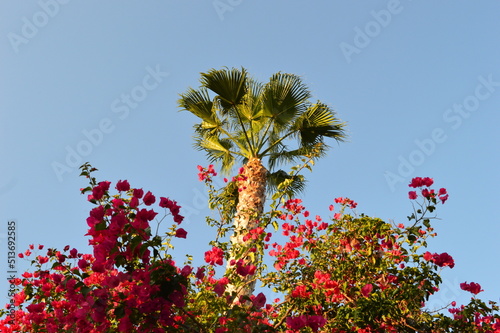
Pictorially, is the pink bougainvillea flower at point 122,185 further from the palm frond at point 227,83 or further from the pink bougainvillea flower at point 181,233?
the palm frond at point 227,83

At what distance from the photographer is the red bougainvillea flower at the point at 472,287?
4.23 meters

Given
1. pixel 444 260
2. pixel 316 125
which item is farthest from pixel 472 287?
pixel 316 125

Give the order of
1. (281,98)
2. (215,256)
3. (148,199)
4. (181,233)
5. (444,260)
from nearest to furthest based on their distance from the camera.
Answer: (148,199)
(181,233)
(444,260)
(215,256)
(281,98)

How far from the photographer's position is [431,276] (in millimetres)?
4199

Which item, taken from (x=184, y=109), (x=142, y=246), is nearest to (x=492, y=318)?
(x=142, y=246)

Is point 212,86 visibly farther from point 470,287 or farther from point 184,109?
point 470,287

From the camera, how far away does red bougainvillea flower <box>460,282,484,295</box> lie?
13.9 ft

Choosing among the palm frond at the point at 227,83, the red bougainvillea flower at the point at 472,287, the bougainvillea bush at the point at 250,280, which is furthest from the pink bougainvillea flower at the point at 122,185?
the palm frond at the point at 227,83

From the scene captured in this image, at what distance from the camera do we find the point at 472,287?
427 centimetres

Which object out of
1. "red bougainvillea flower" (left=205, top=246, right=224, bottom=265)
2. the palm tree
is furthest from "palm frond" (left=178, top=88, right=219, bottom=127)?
"red bougainvillea flower" (left=205, top=246, right=224, bottom=265)

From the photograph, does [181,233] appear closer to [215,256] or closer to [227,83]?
[215,256]

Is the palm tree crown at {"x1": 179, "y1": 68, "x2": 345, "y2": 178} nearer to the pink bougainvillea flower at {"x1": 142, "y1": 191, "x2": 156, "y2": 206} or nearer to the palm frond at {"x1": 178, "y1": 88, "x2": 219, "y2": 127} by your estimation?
the palm frond at {"x1": 178, "y1": 88, "x2": 219, "y2": 127}

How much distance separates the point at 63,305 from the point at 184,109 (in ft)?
17.4

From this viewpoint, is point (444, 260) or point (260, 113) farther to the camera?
point (260, 113)
